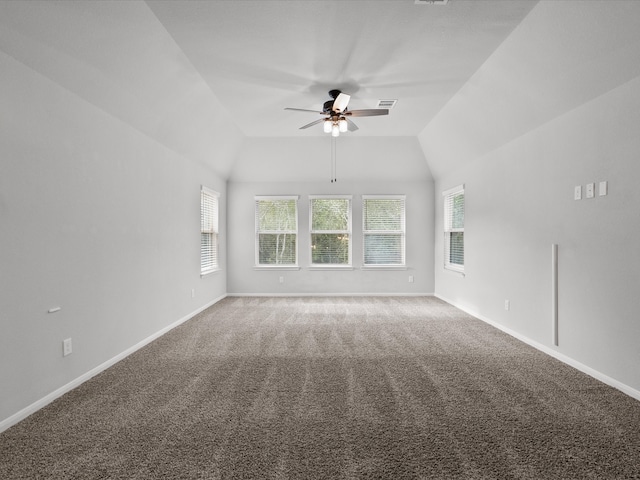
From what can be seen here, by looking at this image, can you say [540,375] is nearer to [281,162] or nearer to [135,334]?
[135,334]

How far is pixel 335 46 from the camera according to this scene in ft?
10.2

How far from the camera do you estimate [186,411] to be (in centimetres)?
239

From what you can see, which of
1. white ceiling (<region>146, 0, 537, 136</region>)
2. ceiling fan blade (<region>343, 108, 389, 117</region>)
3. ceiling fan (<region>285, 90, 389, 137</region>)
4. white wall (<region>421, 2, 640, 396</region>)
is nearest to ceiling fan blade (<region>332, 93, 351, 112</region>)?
ceiling fan (<region>285, 90, 389, 137</region>)

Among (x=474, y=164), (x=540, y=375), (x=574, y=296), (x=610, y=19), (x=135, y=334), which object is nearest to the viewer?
(x=610, y=19)

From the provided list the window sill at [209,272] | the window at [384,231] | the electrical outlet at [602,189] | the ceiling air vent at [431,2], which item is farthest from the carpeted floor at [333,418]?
the window at [384,231]

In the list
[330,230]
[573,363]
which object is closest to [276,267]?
[330,230]

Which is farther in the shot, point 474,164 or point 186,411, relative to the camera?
point 474,164

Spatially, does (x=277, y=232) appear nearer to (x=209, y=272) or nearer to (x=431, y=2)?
(x=209, y=272)

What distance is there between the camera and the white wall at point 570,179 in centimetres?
258

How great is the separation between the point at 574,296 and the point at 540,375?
822mm

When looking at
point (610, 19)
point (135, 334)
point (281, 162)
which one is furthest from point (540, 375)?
point (281, 162)

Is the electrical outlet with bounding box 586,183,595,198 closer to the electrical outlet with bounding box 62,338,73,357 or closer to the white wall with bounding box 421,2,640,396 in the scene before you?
the white wall with bounding box 421,2,640,396

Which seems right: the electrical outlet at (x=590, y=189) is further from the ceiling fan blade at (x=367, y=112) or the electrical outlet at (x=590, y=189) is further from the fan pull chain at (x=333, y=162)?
the fan pull chain at (x=333, y=162)

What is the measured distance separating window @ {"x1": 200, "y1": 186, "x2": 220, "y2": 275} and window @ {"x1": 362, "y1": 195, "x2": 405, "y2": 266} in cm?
290
